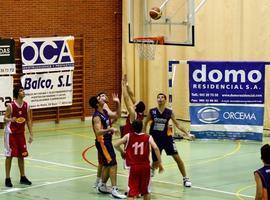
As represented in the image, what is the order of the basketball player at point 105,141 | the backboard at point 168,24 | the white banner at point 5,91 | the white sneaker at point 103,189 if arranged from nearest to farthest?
the basketball player at point 105,141
the white sneaker at point 103,189
the backboard at point 168,24
the white banner at point 5,91

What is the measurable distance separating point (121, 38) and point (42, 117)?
4.24 metres

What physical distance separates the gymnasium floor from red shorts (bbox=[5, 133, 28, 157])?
67 centimetres

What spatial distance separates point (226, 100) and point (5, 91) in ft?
22.0

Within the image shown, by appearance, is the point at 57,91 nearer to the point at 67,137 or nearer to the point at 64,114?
the point at 64,114

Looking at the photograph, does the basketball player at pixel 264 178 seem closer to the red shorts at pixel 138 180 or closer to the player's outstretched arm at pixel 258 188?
the player's outstretched arm at pixel 258 188

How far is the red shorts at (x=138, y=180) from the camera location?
1133 centimetres

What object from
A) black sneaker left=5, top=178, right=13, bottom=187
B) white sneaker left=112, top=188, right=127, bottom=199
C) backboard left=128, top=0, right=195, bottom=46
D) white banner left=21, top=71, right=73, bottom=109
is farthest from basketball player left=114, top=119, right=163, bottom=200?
white banner left=21, top=71, right=73, bottom=109

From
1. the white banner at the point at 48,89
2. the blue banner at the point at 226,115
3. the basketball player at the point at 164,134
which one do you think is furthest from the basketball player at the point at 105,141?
the white banner at the point at 48,89

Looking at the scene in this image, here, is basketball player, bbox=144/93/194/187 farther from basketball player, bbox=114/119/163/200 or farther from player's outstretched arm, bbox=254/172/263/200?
player's outstretched arm, bbox=254/172/263/200

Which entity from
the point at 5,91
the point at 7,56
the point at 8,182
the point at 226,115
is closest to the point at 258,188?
the point at 8,182

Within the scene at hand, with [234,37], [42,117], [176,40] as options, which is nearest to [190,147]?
[176,40]

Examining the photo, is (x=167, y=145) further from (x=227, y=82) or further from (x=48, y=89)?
(x=48, y=89)

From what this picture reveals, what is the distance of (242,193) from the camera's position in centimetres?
1376

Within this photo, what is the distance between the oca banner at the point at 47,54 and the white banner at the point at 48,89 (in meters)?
0.22
